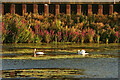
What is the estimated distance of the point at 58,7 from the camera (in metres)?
25.7

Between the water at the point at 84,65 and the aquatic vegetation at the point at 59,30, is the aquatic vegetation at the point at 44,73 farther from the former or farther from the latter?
the aquatic vegetation at the point at 59,30

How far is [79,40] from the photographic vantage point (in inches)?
825

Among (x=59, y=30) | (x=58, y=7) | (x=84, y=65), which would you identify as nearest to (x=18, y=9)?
(x=58, y=7)

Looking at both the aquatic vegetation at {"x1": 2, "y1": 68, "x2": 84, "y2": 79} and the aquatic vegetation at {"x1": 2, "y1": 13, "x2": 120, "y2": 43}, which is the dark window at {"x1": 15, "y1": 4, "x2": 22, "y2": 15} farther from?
the aquatic vegetation at {"x1": 2, "y1": 68, "x2": 84, "y2": 79}

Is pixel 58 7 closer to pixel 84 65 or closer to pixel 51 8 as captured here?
pixel 51 8

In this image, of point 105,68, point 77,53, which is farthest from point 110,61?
point 77,53

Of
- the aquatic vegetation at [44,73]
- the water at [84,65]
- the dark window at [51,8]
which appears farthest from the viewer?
the dark window at [51,8]

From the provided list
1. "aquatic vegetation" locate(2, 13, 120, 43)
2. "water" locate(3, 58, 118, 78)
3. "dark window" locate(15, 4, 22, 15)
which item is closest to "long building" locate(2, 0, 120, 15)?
"dark window" locate(15, 4, 22, 15)

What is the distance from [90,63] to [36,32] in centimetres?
922

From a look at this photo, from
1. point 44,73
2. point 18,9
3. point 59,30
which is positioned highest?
point 18,9

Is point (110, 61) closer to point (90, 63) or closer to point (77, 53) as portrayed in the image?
point (90, 63)

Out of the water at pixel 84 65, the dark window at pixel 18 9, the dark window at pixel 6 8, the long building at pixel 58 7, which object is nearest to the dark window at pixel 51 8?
the long building at pixel 58 7

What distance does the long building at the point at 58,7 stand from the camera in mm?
25781

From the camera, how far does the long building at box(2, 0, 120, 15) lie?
25.8 meters
